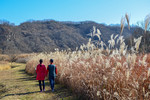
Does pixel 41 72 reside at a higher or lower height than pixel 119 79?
lower

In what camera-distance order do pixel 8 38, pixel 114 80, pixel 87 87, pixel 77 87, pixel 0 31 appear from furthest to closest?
pixel 0 31 < pixel 8 38 < pixel 77 87 < pixel 87 87 < pixel 114 80

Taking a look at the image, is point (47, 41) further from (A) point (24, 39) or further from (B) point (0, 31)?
(B) point (0, 31)

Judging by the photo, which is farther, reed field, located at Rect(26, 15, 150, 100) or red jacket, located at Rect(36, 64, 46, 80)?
red jacket, located at Rect(36, 64, 46, 80)

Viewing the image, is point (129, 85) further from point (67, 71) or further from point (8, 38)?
point (8, 38)

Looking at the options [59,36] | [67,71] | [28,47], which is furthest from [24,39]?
[67,71]

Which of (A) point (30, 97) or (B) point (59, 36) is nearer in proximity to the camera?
(A) point (30, 97)

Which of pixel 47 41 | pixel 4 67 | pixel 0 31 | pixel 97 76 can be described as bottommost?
pixel 4 67

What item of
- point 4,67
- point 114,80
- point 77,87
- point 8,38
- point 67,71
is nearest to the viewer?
point 114,80

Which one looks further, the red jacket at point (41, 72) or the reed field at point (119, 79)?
the red jacket at point (41, 72)

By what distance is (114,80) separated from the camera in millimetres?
3197

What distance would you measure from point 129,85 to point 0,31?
2483 inches

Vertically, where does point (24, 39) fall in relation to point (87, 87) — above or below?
above

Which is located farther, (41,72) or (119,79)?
(41,72)

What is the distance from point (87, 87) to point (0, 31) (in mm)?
62114
